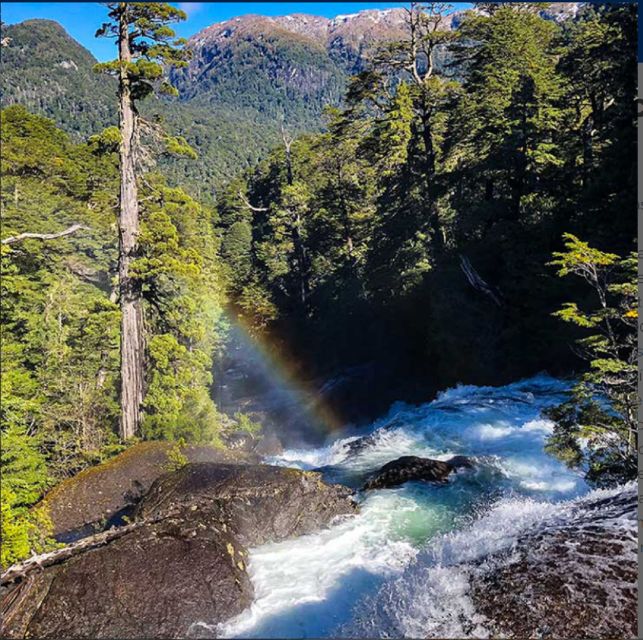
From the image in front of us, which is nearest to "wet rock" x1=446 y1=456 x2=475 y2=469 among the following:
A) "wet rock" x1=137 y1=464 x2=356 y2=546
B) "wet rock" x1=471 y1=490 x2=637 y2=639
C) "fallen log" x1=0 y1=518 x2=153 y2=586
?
"wet rock" x1=137 y1=464 x2=356 y2=546

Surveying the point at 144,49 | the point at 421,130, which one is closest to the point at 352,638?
the point at 144,49

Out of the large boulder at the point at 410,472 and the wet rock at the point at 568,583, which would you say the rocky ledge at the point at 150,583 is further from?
the large boulder at the point at 410,472

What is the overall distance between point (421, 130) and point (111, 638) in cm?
2050

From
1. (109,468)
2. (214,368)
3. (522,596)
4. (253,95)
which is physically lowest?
(214,368)

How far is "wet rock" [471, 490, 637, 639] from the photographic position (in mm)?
3984

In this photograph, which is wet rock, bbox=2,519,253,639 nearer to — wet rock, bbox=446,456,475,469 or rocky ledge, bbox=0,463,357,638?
rocky ledge, bbox=0,463,357,638

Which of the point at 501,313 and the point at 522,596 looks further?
the point at 501,313

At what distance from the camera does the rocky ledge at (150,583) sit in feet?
15.0

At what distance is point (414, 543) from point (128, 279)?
7.76 m

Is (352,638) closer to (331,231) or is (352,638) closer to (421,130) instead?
(421,130)

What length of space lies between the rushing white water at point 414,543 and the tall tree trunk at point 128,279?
4.45 metres

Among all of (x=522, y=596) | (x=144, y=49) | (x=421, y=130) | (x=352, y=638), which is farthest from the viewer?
(x=421, y=130)

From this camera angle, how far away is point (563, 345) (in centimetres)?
1362

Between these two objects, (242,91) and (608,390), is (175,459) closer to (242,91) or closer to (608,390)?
(608,390)
